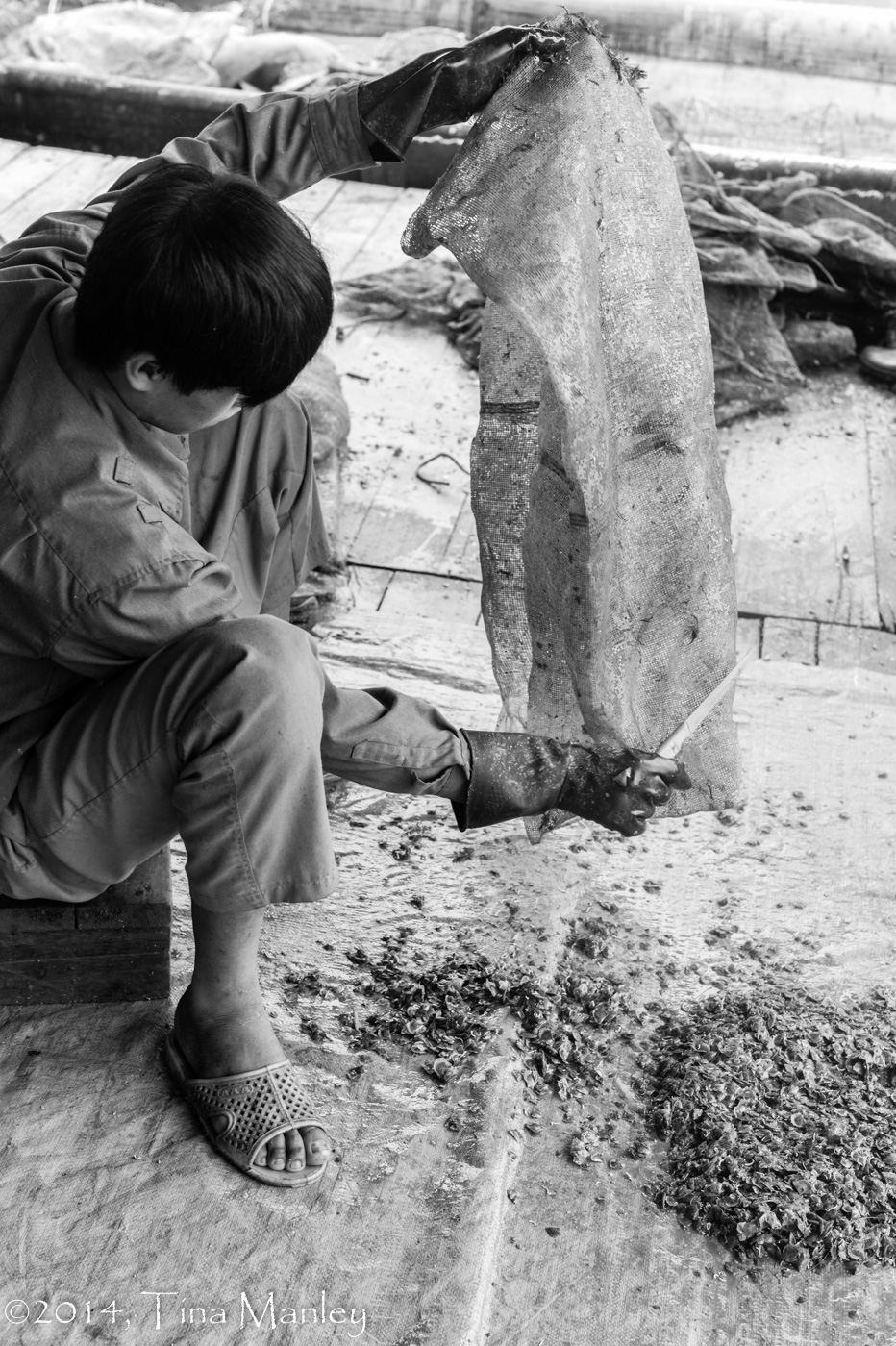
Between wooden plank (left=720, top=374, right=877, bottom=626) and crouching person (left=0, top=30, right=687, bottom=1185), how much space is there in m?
1.60

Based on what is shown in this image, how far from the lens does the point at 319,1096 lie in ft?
5.98

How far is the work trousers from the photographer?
1559 mm

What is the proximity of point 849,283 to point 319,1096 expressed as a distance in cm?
376

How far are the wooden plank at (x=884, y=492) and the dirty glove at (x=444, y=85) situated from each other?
1686mm

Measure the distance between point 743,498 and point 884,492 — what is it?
41 cm

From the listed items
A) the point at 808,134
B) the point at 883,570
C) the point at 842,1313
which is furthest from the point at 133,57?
the point at 842,1313

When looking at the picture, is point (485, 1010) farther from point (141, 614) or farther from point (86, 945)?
point (141, 614)

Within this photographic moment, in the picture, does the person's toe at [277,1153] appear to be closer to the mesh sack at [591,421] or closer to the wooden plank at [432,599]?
the mesh sack at [591,421]

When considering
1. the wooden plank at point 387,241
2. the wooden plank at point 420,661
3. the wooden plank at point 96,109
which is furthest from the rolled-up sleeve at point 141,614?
the wooden plank at point 96,109

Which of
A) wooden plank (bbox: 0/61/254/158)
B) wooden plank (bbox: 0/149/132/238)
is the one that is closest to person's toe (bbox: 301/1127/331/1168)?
wooden plank (bbox: 0/149/132/238)

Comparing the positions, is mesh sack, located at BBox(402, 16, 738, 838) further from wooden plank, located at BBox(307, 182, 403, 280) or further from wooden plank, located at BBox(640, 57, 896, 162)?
wooden plank, located at BBox(640, 57, 896, 162)

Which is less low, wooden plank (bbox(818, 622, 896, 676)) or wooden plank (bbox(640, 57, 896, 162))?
wooden plank (bbox(818, 622, 896, 676))

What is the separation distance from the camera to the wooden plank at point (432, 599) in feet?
9.84

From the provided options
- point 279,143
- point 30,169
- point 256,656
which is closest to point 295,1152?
point 256,656
